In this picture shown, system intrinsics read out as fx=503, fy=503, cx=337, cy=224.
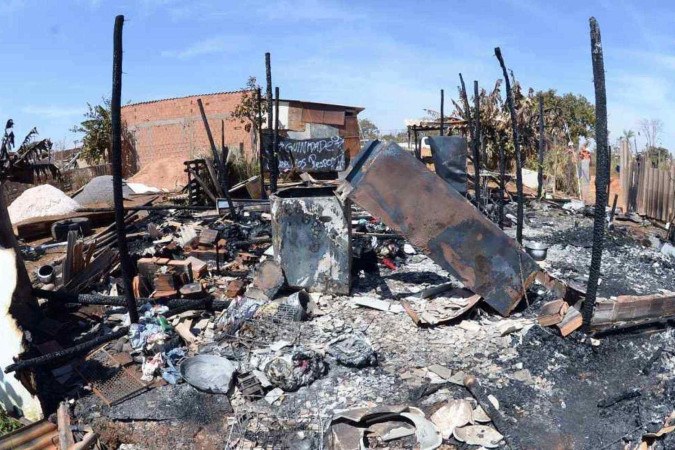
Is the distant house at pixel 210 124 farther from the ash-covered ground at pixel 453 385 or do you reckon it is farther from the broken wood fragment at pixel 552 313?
the broken wood fragment at pixel 552 313

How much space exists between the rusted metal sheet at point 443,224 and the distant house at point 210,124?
13.8 metres

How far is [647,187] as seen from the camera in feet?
37.9

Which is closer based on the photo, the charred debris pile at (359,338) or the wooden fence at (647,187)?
the charred debris pile at (359,338)

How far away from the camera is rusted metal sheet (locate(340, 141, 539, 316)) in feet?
17.9

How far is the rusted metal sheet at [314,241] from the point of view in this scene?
5.95 m

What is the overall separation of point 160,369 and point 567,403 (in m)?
3.54

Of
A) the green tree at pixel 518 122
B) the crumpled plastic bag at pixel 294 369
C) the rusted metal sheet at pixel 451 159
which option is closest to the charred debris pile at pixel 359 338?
the crumpled plastic bag at pixel 294 369

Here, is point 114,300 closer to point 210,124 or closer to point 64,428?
point 64,428

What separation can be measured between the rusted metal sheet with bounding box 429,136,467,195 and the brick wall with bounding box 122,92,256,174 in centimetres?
935

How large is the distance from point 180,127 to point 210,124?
1.65 meters

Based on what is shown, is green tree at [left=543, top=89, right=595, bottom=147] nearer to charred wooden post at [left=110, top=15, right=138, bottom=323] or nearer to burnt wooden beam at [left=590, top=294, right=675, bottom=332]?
burnt wooden beam at [left=590, top=294, right=675, bottom=332]

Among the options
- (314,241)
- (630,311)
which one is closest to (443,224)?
(314,241)

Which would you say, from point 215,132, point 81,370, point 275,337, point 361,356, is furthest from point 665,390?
point 215,132

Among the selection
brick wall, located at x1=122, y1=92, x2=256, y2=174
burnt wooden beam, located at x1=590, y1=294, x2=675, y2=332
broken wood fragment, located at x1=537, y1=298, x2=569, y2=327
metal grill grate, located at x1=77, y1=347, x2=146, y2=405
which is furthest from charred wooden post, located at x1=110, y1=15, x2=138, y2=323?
brick wall, located at x1=122, y1=92, x2=256, y2=174
